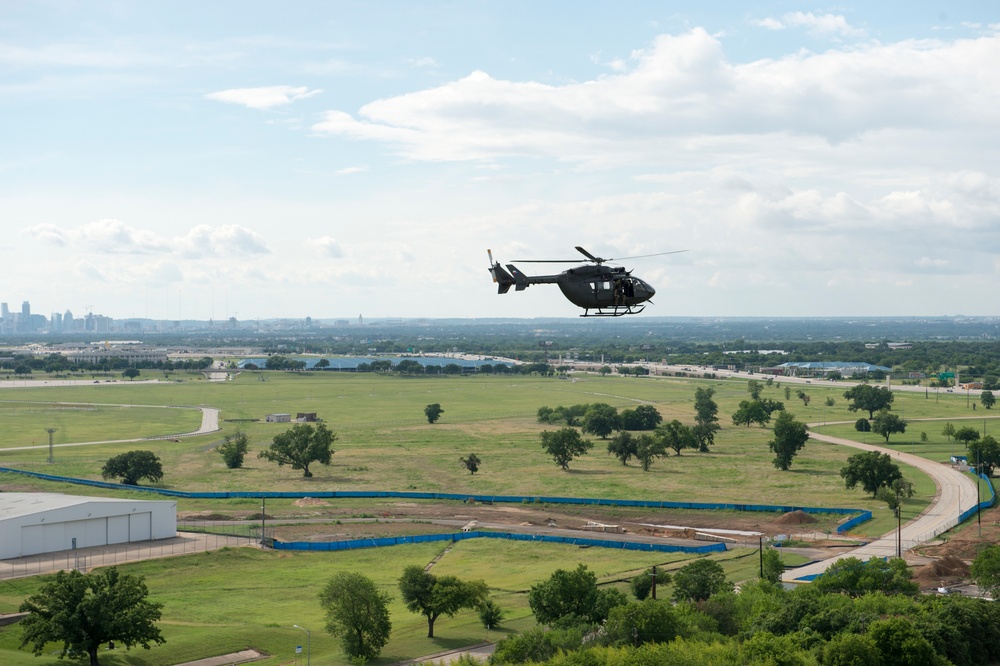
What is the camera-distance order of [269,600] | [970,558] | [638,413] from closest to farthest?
[269,600] → [970,558] → [638,413]

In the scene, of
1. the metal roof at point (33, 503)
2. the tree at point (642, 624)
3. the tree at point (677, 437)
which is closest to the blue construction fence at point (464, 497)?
the metal roof at point (33, 503)

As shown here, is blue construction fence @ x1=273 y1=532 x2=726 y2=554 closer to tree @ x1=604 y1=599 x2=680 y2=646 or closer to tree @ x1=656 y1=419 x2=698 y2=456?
tree @ x1=604 y1=599 x2=680 y2=646

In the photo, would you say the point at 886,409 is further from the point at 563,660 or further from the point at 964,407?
the point at 563,660

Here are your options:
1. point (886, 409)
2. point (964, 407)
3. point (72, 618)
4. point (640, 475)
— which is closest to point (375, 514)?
point (640, 475)

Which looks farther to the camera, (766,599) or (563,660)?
(766,599)

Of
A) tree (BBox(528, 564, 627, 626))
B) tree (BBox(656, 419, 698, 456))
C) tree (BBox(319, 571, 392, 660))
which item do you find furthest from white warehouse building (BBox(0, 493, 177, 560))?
tree (BBox(656, 419, 698, 456))

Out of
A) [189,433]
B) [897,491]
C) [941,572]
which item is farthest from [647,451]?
[189,433]

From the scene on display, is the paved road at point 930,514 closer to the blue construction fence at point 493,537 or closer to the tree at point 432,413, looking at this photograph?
the blue construction fence at point 493,537
